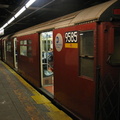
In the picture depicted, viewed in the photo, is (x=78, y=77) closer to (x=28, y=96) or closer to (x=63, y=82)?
(x=63, y=82)

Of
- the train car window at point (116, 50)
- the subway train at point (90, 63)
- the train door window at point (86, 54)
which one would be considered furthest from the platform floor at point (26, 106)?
the train car window at point (116, 50)

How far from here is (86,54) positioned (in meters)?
3.47

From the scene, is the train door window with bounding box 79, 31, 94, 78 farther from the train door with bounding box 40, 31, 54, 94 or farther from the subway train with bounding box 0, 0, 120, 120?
the train door with bounding box 40, 31, 54, 94

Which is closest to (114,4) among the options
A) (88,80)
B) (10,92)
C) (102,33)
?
(102,33)

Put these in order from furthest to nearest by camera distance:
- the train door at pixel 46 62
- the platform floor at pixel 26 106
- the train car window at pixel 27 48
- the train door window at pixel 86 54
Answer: the train car window at pixel 27 48
the train door at pixel 46 62
the platform floor at pixel 26 106
the train door window at pixel 86 54

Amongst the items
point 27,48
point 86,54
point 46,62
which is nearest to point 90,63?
point 86,54

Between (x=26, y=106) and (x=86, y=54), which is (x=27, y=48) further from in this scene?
(x=86, y=54)

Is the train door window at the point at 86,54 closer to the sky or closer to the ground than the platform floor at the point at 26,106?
closer to the sky

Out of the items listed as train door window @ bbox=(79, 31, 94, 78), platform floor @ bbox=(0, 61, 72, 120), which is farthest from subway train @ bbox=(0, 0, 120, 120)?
platform floor @ bbox=(0, 61, 72, 120)

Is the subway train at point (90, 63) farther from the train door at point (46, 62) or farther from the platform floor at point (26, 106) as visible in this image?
the train door at point (46, 62)

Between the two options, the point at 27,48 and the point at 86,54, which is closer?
the point at 86,54

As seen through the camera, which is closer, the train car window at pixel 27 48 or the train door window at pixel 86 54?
the train door window at pixel 86 54

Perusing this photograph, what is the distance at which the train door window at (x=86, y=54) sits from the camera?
332 cm

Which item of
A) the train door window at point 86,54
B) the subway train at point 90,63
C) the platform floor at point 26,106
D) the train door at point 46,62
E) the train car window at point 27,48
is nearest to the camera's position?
the subway train at point 90,63
